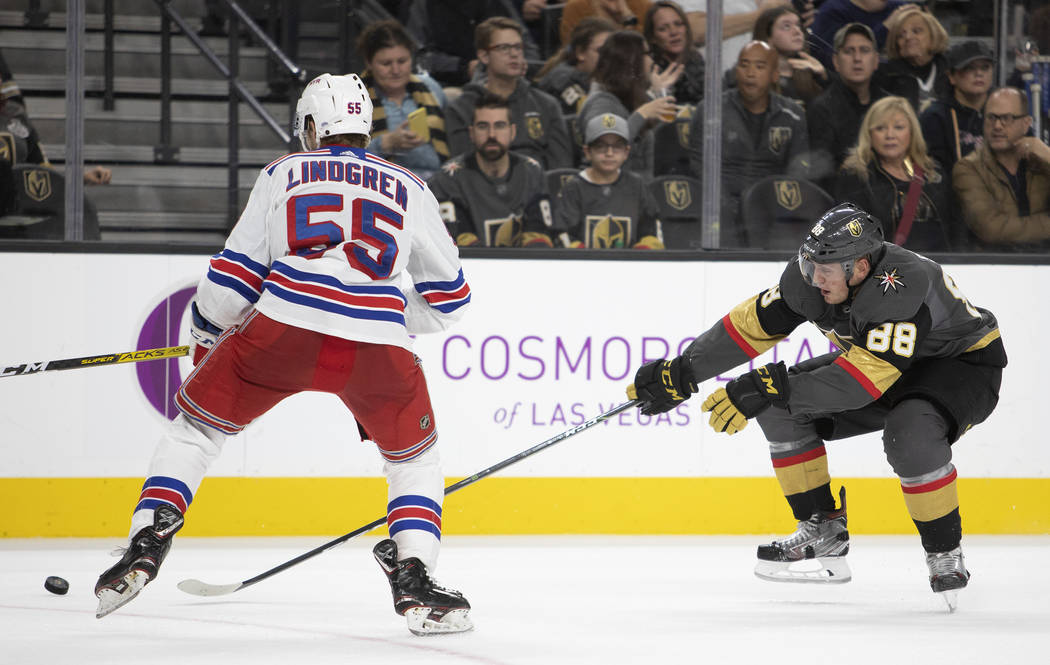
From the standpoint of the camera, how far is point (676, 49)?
4.44 m

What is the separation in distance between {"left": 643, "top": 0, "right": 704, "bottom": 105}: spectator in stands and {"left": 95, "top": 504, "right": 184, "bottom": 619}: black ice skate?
254 centimetres

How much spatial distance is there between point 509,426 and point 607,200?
0.87m

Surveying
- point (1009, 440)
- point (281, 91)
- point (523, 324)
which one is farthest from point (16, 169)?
point (1009, 440)

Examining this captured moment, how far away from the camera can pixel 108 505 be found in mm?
4078

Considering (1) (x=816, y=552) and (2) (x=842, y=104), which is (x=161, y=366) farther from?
(2) (x=842, y=104)

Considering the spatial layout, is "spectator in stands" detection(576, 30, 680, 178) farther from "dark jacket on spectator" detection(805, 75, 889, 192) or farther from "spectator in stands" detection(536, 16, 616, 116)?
"dark jacket on spectator" detection(805, 75, 889, 192)

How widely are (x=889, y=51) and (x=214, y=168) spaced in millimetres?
2448

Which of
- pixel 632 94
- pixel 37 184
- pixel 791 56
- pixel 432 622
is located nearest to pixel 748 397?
pixel 432 622

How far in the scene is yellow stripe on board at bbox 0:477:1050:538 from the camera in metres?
4.07

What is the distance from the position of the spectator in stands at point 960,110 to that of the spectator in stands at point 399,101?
175 cm

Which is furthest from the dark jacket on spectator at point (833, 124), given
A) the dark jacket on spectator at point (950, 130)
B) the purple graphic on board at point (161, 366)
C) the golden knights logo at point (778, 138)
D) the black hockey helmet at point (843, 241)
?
the purple graphic on board at point (161, 366)

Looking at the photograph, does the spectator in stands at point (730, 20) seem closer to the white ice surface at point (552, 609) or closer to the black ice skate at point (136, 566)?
the white ice surface at point (552, 609)

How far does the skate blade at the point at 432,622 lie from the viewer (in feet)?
8.77

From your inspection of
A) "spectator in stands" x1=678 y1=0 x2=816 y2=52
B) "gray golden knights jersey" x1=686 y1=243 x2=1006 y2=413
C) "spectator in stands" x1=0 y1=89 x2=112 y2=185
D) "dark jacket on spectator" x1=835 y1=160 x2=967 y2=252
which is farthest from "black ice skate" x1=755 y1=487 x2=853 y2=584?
"spectator in stands" x1=0 y1=89 x2=112 y2=185
